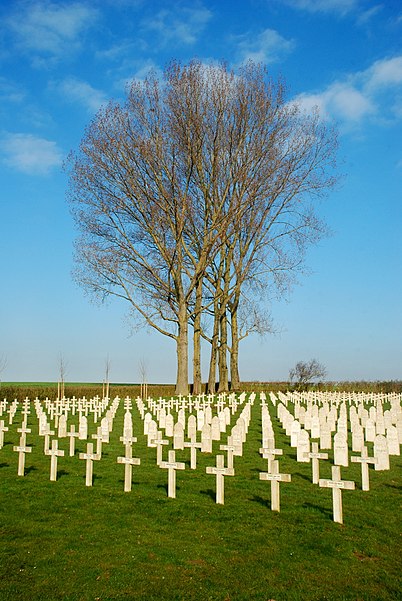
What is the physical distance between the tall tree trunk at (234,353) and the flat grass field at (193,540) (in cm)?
2425

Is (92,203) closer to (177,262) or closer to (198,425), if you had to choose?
(177,262)

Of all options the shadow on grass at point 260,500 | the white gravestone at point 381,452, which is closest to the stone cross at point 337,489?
the shadow on grass at point 260,500

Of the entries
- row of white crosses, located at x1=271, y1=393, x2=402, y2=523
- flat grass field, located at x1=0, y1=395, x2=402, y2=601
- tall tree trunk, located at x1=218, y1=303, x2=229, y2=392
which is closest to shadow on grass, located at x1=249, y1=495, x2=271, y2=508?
flat grass field, located at x1=0, y1=395, x2=402, y2=601

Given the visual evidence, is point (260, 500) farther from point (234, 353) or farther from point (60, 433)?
point (234, 353)

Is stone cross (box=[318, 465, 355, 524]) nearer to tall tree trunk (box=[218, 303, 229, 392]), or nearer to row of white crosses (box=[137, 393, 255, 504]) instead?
row of white crosses (box=[137, 393, 255, 504])

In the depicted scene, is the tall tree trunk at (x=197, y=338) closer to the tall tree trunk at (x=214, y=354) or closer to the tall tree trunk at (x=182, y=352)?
the tall tree trunk at (x=214, y=354)

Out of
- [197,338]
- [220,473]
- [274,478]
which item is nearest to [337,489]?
[274,478]

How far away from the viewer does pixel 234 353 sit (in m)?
36.5

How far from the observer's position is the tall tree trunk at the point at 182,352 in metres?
29.3

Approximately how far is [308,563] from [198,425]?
10.8 meters

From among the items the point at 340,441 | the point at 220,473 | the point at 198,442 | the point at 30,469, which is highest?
the point at 340,441

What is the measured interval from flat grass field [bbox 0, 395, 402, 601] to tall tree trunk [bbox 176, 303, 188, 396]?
17.5 m

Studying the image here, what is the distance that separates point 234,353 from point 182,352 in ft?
25.1

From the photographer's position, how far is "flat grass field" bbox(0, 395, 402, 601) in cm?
608
